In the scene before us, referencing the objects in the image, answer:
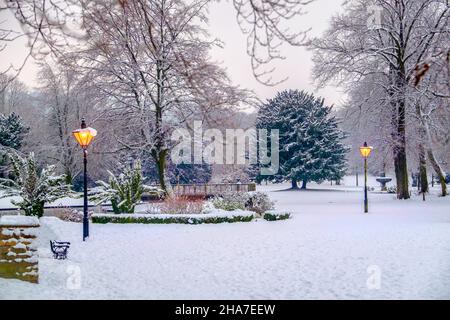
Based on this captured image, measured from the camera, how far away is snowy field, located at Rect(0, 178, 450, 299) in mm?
6551

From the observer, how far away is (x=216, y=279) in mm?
7531

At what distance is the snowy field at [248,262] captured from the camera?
655 centimetres

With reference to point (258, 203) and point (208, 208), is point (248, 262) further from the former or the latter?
point (258, 203)

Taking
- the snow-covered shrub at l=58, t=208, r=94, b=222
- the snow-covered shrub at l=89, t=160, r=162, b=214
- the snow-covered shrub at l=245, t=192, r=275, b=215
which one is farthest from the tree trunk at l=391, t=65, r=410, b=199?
the snow-covered shrub at l=58, t=208, r=94, b=222

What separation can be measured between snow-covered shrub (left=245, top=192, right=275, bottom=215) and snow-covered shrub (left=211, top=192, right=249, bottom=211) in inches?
9.2

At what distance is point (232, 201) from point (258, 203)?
1.11m

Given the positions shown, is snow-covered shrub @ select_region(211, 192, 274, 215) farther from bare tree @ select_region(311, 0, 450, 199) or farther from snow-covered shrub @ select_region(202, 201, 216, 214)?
bare tree @ select_region(311, 0, 450, 199)

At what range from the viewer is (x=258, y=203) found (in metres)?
18.6

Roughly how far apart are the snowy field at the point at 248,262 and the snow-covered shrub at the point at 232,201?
8.91 ft

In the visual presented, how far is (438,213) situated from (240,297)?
14.4 metres

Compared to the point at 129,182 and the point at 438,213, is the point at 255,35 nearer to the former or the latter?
the point at 129,182

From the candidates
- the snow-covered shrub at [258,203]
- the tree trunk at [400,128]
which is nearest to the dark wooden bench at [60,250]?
the snow-covered shrub at [258,203]

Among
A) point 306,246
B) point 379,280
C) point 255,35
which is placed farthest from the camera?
point 306,246

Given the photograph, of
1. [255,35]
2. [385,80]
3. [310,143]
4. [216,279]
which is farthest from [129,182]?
[310,143]
